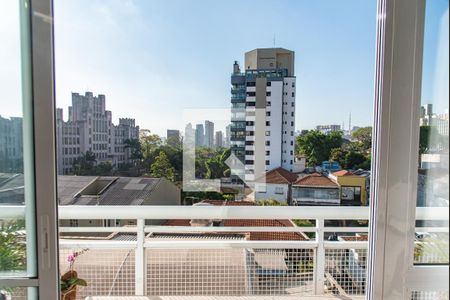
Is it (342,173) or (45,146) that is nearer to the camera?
(45,146)

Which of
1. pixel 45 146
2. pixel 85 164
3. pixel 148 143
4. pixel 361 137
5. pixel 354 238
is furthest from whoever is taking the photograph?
pixel 354 238

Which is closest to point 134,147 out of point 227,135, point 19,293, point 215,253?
point 227,135

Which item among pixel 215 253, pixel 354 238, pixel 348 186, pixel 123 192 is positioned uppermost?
pixel 348 186

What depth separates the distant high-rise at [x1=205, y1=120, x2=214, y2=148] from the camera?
2.33 m

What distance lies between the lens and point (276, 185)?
2469 mm

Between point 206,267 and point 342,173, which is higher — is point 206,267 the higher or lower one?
the lower one

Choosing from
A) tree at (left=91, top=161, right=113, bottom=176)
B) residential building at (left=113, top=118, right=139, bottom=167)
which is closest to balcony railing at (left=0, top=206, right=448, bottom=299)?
tree at (left=91, top=161, right=113, bottom=176)

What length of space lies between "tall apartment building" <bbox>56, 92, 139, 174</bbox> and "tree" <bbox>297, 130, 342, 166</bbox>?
4.23 feet

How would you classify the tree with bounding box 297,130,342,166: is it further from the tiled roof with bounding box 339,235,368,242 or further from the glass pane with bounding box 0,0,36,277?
the glass pane with bounding box 0,0,36,277

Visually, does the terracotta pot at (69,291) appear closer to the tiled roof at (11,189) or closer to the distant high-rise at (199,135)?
the tiled roof at (11,189)

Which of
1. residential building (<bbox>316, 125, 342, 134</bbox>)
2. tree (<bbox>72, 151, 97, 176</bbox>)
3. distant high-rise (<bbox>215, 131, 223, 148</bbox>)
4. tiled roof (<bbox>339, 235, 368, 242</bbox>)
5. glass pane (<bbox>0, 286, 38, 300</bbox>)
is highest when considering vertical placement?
residential building (<bbox>316, 125, 342, 134</bbox>)

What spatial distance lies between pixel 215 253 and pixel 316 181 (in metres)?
1.06

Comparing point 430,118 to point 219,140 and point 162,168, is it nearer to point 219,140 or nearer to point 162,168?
point 219,140

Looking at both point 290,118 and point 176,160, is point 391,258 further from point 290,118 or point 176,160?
point 176,160
